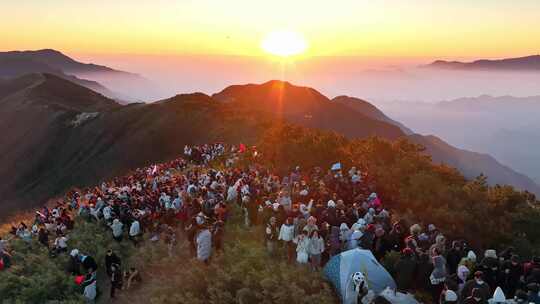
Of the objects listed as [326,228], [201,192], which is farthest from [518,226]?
[201,192]

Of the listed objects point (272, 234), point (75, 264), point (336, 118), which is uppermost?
point (272, 234)

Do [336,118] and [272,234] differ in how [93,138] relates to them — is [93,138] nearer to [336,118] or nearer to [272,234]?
[272,234]

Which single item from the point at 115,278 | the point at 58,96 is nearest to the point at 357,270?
the point at 115,278

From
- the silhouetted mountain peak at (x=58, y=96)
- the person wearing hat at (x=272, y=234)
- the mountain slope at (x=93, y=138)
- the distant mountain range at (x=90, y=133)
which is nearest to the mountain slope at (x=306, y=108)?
the silhouetted mountain peak at (x=58, y=96)

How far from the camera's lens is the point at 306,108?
462 feet

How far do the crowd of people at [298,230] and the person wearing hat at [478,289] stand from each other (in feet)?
0.07

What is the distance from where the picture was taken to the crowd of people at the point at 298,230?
39.4ft

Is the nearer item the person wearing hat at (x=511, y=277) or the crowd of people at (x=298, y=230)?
the person wearing hat at (x=511, y=277)

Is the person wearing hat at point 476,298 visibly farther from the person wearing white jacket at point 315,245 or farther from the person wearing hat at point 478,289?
the person wearing white jacket at point 315,245

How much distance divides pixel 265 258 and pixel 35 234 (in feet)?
31.9

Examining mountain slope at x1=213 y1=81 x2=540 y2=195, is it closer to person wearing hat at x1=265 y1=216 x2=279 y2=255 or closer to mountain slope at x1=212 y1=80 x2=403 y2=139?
mountain slope at x1=212 y1=80 x2=403 y2=139

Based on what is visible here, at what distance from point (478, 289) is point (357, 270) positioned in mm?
3003

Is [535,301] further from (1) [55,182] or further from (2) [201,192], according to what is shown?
(1) [55,182]

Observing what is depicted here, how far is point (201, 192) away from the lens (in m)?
19.5
